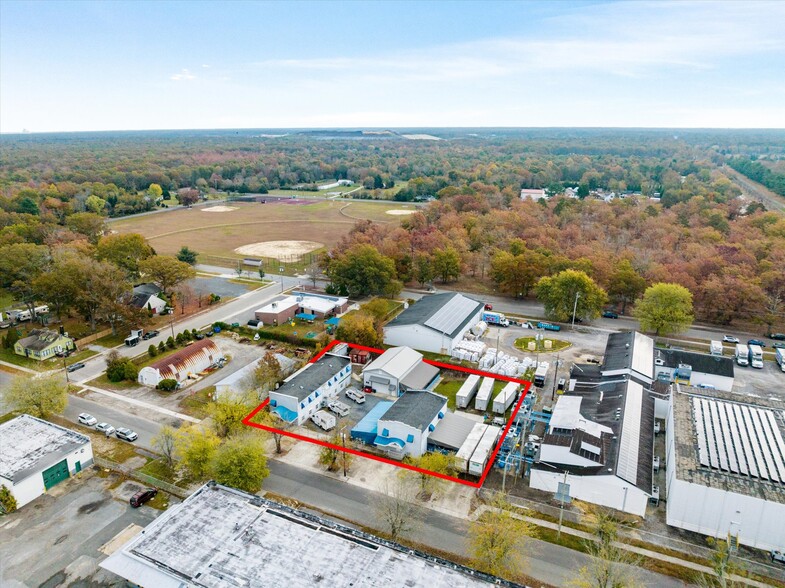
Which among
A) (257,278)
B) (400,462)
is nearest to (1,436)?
(400,462)

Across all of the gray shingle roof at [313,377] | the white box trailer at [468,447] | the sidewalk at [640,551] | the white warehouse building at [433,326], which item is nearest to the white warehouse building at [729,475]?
the sidewalk at [640,551]

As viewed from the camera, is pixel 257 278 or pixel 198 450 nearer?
pixel 198 450

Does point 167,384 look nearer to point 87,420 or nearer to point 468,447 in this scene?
point 87,420

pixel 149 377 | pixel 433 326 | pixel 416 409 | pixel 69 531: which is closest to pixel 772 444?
pixel 416 409

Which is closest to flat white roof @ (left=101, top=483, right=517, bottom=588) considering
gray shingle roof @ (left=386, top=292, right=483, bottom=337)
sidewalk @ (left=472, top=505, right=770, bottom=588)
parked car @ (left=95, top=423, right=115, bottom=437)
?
sidewalk @ (left=472, top=505, right=770, bottom=588)

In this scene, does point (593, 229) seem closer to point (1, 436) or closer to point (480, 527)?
point (480, 527)

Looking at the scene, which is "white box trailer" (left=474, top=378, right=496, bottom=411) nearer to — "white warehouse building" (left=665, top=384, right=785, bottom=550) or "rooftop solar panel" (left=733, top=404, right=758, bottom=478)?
"white warehouse building" (left=665, top=384, right=785, bottom=550)

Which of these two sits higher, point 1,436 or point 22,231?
point 22,231
